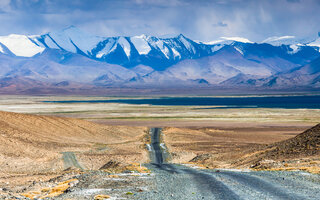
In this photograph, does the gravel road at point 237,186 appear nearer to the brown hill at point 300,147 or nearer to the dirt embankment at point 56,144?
the brown hill at point 300,147

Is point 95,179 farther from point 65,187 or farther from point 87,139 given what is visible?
point 87,139

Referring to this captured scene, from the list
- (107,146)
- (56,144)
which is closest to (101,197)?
(56,144)

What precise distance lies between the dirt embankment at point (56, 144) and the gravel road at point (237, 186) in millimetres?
12079

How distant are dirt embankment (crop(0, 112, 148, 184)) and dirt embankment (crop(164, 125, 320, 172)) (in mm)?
5355

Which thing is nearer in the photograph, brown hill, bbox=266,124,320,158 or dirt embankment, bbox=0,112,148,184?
brown hill, bbox=266,124,320,158

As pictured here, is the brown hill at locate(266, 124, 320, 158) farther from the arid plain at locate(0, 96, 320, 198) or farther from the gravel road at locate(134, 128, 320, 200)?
the gravel road at locate(134, 128, 320, 200)

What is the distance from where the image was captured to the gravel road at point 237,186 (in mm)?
19797

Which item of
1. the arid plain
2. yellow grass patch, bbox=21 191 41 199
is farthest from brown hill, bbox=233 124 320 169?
yellow grass patch, bbox=21 191 41 199

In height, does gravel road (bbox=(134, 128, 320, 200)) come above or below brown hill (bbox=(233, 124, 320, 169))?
below

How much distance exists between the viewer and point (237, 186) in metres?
22.3

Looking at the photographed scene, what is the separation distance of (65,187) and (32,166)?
19499mm

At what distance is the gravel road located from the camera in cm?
1980

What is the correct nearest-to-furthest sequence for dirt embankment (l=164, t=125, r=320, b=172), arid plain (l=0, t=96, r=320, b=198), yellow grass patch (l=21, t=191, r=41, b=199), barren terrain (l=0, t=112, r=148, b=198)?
1. yellow grass patch (l=21, t=191, r=41, b=199)
2. dirt embankment (l=164, t=125, r=320, b=172)
3. arid plain (l=0, t=96, r=320, b=198)
4. barren terrain (l=0, t=112, r=148, b=198)

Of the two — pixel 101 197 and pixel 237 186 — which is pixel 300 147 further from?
pixel 101 197
